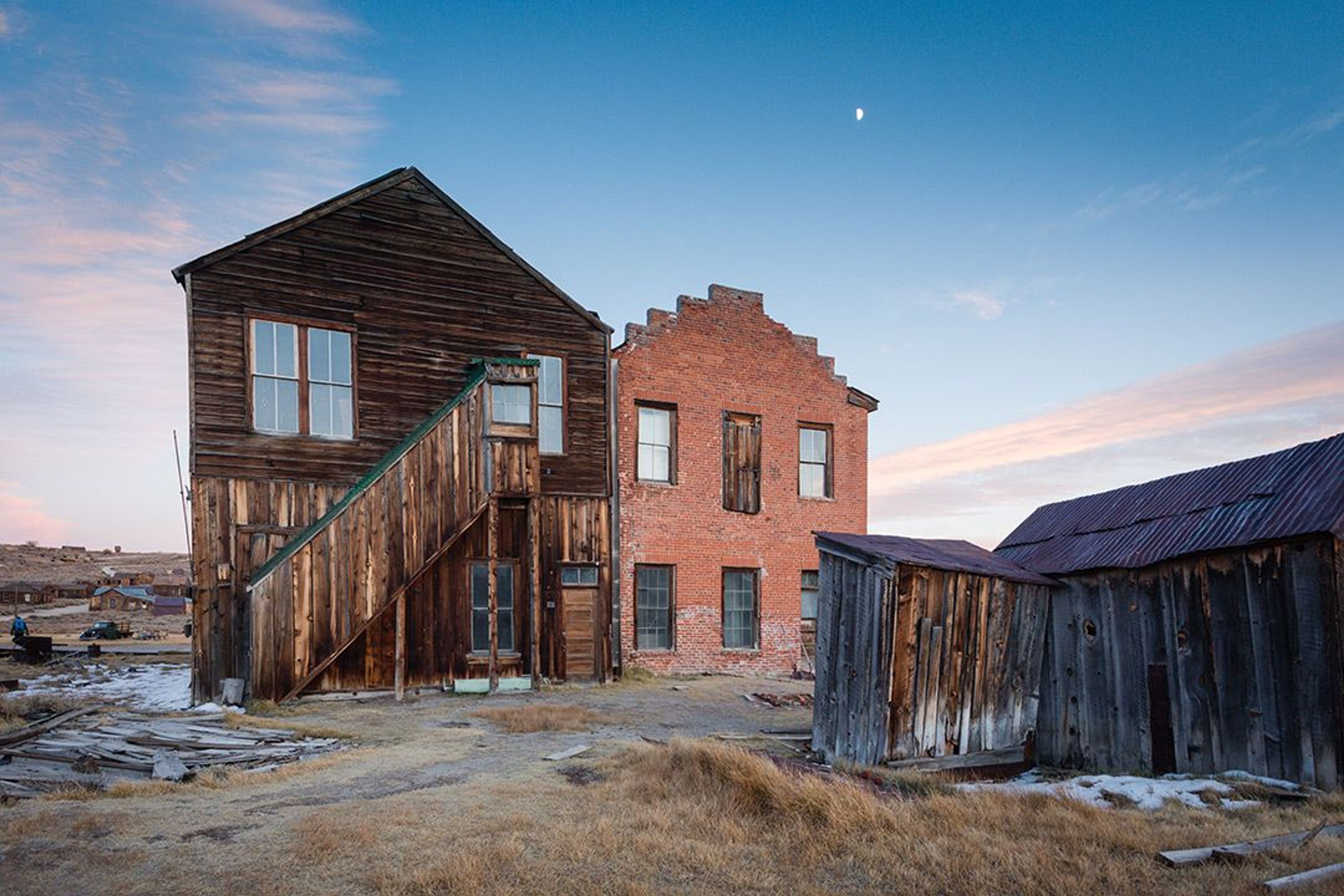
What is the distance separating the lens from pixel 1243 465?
12.8 meters

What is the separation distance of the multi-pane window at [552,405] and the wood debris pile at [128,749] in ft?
28.9

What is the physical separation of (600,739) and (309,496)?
8401 millimetres

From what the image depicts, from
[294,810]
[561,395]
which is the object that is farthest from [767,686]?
[294,810]

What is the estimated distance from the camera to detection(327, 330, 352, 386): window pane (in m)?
18.5

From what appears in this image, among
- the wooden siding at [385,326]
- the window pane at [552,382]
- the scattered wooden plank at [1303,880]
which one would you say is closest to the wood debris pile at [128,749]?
the wooden siding at [385,326]

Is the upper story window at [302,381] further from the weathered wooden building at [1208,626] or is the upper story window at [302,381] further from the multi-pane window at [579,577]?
the weathered wooden building at [1208,626]

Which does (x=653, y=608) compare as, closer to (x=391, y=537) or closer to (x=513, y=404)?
(x=513, y=404)

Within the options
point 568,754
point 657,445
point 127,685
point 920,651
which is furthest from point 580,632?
point 920,651

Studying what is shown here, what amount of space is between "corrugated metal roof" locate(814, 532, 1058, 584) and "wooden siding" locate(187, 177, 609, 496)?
8.78 m

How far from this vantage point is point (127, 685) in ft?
63.9

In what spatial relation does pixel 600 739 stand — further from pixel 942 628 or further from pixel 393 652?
pixel 393 652

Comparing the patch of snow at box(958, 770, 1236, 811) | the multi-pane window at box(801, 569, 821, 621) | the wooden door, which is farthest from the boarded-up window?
the patch of snow at box(958, 770, 1236, 811)

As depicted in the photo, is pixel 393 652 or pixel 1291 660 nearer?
pixel 1291 660

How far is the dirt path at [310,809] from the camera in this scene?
6.95 m
